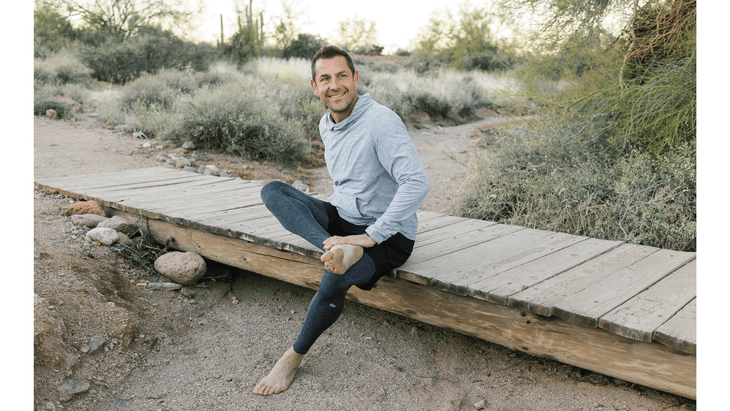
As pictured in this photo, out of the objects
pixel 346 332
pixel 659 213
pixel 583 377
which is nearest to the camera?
pixel 583 377

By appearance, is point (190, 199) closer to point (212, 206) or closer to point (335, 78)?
point (212, 206)

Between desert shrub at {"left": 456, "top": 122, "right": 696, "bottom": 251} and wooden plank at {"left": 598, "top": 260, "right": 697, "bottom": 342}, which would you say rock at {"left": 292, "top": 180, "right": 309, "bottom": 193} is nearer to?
desert shrub at {"left": 456, "top": 122, "right": 696, "bottom": 251}

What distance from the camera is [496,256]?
2912mm

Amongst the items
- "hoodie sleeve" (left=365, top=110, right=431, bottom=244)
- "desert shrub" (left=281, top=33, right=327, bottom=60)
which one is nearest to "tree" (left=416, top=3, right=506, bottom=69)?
"desert shrub" (left=281, top=33, right=327, bottom=60)

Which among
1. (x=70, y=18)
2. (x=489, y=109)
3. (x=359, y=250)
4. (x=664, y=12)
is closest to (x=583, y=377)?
(x=359, y=250)

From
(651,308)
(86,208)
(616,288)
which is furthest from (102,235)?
(651,308)

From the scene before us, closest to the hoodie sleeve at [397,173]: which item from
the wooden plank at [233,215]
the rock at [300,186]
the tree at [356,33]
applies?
the wooden plank at [233,215]

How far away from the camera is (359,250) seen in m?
2.32

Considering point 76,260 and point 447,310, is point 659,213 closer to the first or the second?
point 447,310

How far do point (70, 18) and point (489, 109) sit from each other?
14.9 meters

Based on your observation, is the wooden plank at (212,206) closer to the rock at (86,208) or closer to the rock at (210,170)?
the rock at (86,208)

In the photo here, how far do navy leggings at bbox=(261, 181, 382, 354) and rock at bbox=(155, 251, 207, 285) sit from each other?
116 centimetres

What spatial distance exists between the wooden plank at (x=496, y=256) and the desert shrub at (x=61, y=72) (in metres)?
11.0

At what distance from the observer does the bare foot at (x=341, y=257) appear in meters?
2.22
